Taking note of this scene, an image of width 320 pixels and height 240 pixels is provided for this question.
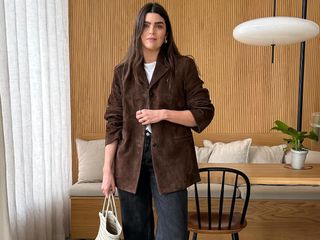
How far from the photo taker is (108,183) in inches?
64.1

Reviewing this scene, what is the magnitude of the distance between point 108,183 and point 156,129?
299 millimetres

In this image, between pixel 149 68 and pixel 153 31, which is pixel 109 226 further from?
pixel 153 31

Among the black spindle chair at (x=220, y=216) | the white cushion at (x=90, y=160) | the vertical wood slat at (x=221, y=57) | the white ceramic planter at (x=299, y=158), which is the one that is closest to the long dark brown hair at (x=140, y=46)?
the black spindle chair at (x=220, y=216)

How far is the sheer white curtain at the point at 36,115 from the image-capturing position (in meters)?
2.54

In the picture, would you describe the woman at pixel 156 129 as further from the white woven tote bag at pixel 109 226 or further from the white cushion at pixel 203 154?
the white cushion at pixel 203 154

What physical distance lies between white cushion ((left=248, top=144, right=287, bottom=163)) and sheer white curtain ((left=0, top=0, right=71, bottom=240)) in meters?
1.60

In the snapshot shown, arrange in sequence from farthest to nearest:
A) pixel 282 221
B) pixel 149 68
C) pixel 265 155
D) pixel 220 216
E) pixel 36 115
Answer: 1. pixel 265 155
2. pixel 282 221
3. pixel 36 115
4. pixel 220 216
5. pixel 149 68

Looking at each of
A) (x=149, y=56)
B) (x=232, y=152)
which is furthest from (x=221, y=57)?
(x=149, y=56)

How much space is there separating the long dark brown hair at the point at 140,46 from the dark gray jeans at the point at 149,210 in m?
0.29

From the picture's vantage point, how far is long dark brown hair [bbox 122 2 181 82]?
5.13 ft

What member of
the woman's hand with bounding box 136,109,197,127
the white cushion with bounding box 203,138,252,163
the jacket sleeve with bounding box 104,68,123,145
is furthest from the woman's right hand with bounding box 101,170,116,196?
the white cushion with bounding box 203,138,252,163

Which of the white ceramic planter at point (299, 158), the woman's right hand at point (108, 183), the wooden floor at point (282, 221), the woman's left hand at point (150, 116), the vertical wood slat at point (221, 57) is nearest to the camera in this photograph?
the woman's left hand at point (150, 116)

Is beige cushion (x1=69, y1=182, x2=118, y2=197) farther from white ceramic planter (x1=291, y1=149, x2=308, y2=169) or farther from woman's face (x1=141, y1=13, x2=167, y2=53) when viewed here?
woman's face (x1=141, y1=13, x2=167, y2=53)

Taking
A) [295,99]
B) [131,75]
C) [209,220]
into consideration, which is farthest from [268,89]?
[131,75]
